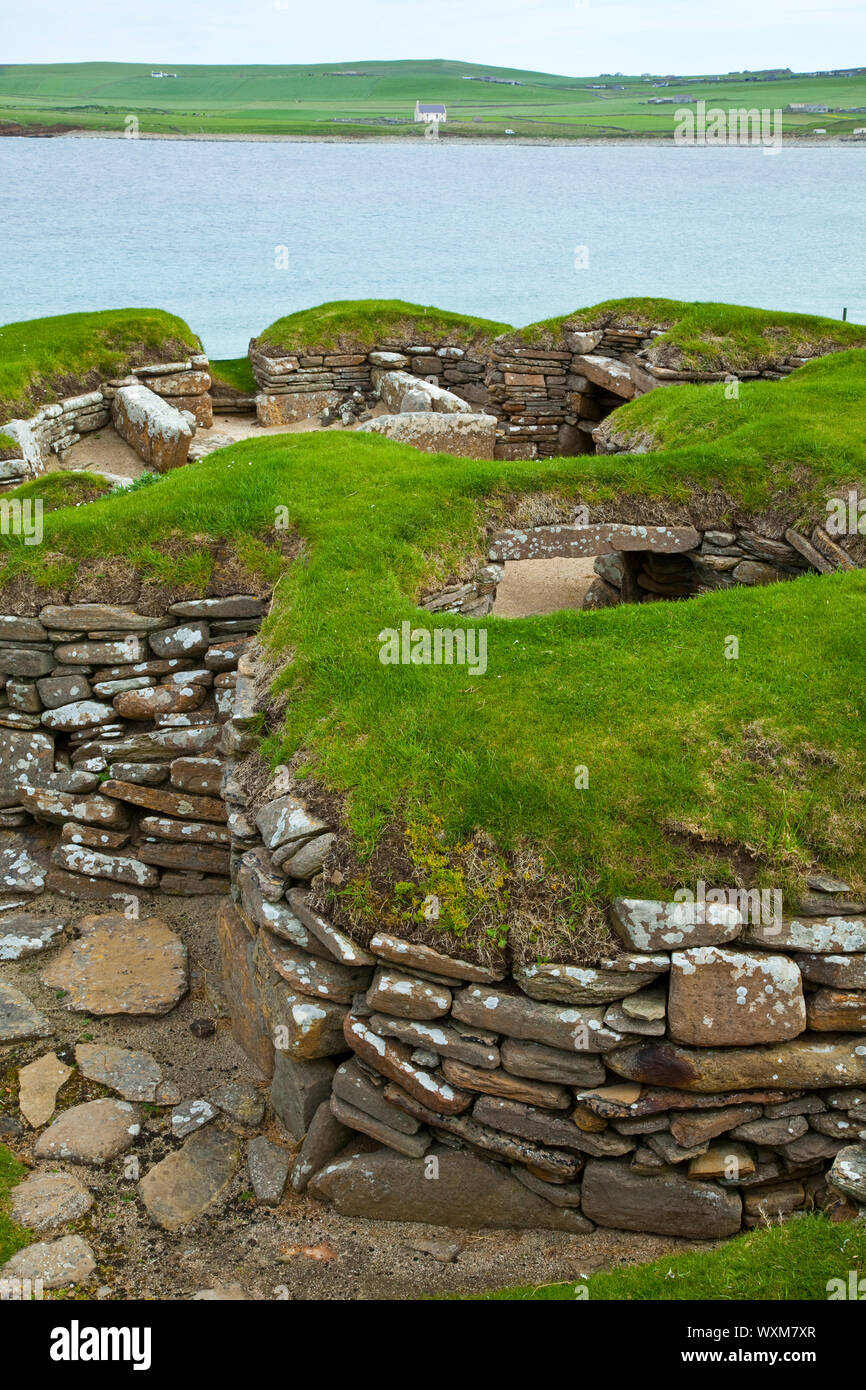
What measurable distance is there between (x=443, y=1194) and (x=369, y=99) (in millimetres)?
116078


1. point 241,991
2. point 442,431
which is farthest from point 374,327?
point 241,991

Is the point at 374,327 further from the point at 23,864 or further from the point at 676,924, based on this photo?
the point at 676,924

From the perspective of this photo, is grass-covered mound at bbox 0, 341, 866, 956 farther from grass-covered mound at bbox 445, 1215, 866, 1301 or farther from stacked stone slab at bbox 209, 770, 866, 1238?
grass-covered mound at bbox 445, 1215, 866, 1301

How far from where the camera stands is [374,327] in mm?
21625

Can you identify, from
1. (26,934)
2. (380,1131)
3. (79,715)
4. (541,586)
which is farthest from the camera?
(541,586)

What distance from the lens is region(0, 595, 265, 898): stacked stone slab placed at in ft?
33.4

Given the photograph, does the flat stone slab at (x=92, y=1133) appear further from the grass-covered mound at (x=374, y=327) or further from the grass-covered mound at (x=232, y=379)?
the grass-covered mound at (x=374, y=327)

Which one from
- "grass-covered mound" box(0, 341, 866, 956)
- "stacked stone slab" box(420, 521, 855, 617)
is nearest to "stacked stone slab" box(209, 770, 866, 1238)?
"grass-covered mound" box(0, 341, 866, 956)

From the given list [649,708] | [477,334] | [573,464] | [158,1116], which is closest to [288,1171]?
[158,1116]

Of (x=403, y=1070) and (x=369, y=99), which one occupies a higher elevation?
(x=369, y=99)

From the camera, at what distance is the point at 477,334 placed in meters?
21.5

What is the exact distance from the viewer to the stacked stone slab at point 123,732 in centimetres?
1017

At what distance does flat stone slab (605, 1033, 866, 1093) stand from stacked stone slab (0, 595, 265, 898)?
4.89 m

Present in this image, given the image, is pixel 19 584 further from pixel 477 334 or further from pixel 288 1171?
pixel 477 334
